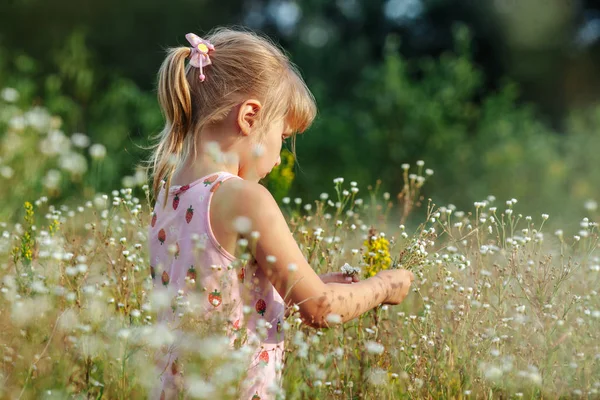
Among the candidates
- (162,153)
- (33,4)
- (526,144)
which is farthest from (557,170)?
(33,4)

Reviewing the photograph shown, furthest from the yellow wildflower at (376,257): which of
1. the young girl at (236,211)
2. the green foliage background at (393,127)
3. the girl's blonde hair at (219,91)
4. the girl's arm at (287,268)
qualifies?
the green foliage background at (393,127)

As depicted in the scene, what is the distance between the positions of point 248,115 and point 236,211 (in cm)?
38

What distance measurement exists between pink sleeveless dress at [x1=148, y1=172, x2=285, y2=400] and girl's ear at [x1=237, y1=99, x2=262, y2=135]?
0.19 meters

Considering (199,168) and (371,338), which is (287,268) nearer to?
(199,168)

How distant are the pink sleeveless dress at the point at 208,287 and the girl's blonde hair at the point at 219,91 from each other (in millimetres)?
153

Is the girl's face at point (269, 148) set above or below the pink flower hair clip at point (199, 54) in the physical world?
below

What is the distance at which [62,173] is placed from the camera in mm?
6496

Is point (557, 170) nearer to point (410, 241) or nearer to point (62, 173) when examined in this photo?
point (62, 173)

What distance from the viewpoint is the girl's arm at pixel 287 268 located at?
2.00 meters

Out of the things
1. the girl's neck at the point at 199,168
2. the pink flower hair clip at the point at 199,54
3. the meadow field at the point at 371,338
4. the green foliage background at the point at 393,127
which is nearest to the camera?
the meadow field at the point at 371,338

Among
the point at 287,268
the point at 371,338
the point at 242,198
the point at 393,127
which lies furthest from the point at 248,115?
the point at 393,127

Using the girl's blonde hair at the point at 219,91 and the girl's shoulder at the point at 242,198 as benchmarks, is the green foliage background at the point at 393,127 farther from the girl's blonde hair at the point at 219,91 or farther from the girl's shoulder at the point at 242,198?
the girl's shoulder at the point at 242,198

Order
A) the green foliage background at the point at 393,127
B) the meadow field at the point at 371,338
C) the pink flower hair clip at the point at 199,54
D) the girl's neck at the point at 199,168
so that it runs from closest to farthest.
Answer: the meadow field at the point at 371,338, the girl's neck at the point at 199,168, the pink flower hair clip at the point at 199,54, the green foliage background at the point at 393,127

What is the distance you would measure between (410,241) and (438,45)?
12.9 m
